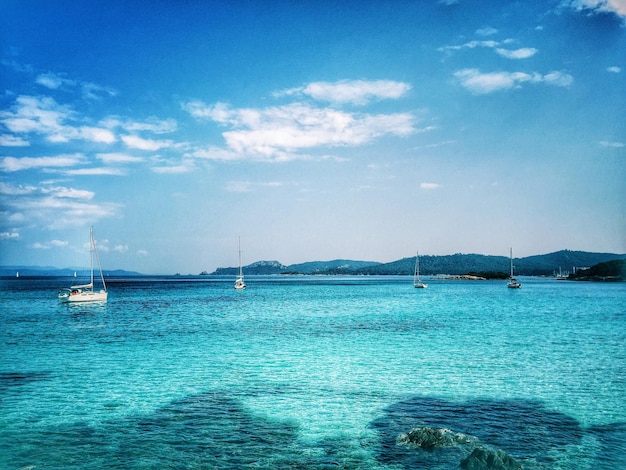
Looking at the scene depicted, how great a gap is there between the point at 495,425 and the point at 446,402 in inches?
114

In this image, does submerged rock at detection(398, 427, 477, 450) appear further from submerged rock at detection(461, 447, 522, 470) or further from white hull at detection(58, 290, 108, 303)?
white hull at detection(58, 290, 108, 303)

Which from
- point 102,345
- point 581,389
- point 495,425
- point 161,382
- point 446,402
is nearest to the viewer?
point 495,425

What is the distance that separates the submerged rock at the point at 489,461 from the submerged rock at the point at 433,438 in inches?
56.1

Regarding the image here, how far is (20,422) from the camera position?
647 inches

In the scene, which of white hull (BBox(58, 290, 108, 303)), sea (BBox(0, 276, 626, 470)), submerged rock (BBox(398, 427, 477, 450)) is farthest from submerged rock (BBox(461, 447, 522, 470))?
white hull (BBox(58, 290, 108, 303))

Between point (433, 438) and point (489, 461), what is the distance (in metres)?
2.17

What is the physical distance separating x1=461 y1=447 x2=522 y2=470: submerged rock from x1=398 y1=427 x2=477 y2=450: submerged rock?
143cm

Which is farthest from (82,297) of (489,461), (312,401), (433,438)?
(489,461)

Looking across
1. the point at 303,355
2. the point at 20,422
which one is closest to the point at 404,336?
the point at 303,355

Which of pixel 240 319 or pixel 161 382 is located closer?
pixel 161 382

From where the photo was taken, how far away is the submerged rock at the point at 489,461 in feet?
38.1

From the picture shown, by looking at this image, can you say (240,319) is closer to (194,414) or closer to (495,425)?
(194,414)

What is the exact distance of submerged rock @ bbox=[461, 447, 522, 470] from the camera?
38.1 ft

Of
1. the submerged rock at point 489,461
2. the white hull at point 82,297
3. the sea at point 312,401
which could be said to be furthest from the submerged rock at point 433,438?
the white hull at point 82,297
